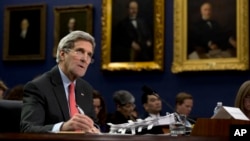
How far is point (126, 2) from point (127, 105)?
7.60 feet

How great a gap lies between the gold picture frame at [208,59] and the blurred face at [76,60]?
178 inches

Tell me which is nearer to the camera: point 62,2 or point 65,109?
Answer: point 65,109

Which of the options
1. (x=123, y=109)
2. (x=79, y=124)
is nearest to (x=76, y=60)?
(x=79, y=124)

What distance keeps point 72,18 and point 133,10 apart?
1187 mm

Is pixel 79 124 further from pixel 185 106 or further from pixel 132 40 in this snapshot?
pixel 132 40

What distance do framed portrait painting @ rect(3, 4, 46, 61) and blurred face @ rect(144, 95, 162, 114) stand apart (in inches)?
103

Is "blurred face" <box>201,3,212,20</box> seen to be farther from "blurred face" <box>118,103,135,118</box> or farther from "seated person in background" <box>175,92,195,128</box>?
"blurred face" <box>118,103,135,118</box>

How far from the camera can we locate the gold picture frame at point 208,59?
8.36 m

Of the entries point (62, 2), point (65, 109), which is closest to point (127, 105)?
point (62, 2)

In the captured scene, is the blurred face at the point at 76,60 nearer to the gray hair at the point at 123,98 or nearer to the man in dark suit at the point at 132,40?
the gray hair at the point at 123,98

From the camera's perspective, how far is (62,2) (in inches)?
388

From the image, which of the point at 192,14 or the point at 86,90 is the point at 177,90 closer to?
the point at 192,14

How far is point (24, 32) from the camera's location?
10031 mm

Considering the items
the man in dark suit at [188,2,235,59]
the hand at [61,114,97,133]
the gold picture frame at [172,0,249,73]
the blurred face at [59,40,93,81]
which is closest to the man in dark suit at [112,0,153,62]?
the gold picture frame at [172,0,249,73]
